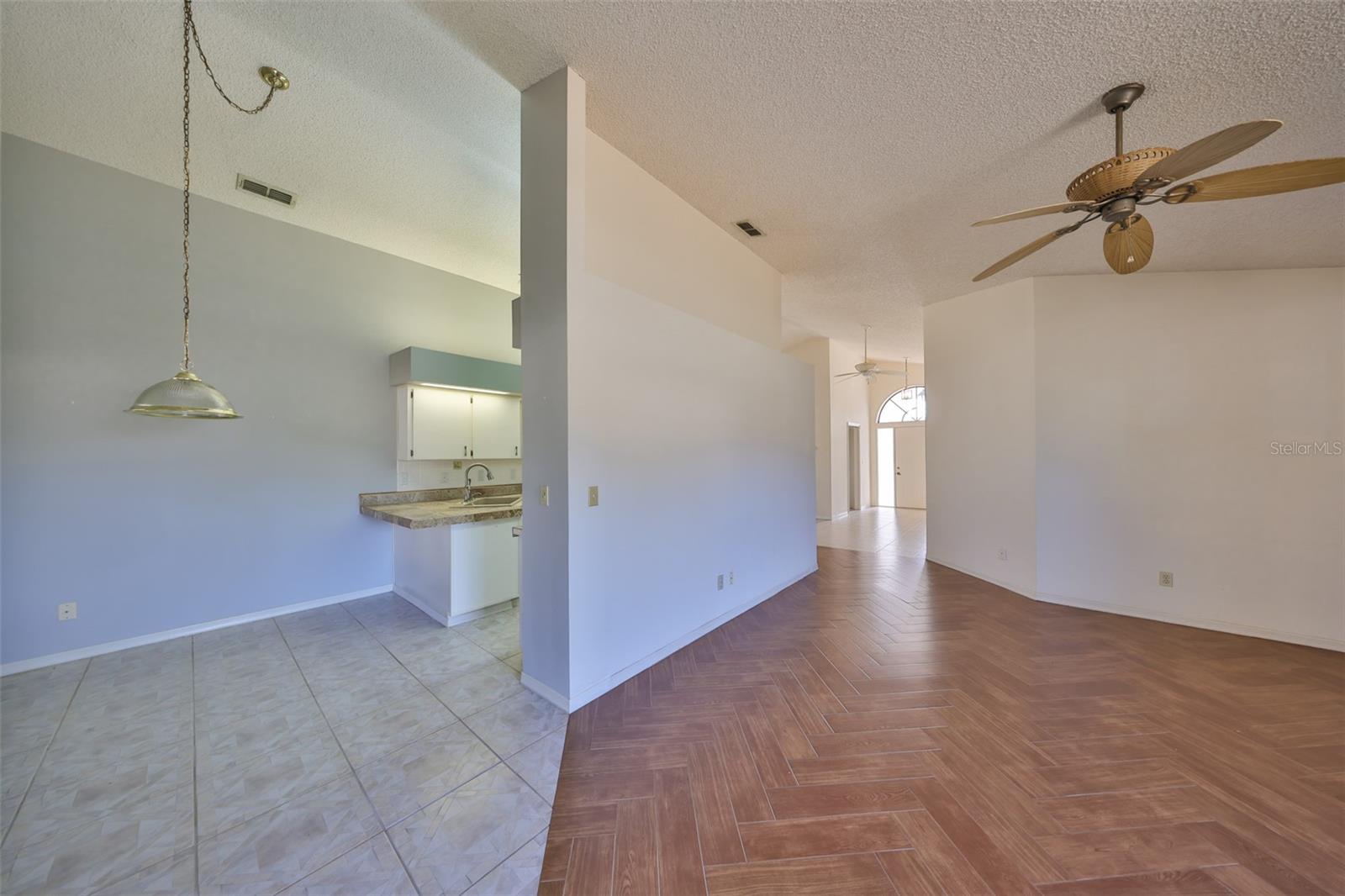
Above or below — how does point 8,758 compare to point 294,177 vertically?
below

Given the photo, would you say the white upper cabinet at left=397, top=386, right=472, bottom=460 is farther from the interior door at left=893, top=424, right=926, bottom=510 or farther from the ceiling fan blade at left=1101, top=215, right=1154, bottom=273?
the interior door at left=893, top=424, right=926, bottom=510

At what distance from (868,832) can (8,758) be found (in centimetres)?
353

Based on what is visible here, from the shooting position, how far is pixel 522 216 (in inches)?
93.5

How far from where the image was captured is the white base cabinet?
3.30 metres

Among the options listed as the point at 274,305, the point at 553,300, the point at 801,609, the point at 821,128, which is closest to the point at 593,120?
the point at 553,300

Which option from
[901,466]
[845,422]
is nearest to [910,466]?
[901,466]

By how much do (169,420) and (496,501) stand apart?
7.73 feet

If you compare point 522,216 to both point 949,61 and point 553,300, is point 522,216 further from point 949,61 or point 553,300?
point 949,61

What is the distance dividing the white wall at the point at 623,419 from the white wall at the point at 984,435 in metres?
2.61

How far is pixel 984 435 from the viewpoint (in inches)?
177

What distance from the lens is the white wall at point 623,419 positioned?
87.3 inches

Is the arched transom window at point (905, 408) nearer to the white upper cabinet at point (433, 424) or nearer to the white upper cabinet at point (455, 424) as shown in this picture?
the white upper cabinet at point (455, 424)

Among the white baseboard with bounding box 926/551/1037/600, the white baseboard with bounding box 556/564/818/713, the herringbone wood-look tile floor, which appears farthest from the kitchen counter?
the white baseboard with bounding box 926/551/1037/600

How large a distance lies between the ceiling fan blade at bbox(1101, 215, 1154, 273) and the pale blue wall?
5.26 m
